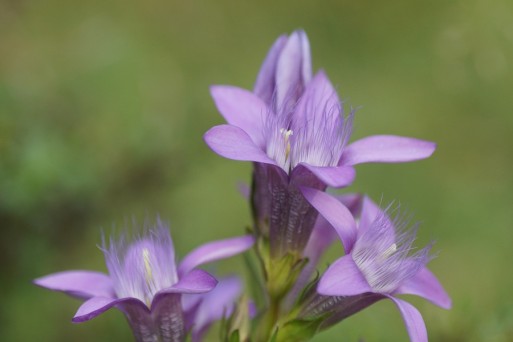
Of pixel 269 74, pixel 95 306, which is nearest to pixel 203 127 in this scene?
pixel 269 74

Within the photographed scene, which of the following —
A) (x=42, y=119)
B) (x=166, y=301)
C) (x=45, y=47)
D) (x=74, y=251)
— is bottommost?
(x=74, y=251)

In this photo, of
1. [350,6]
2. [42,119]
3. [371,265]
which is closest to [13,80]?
[42,119]

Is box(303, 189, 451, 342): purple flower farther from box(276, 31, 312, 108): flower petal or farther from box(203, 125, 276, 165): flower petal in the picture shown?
box(276, 31, 312, 108): flower petal

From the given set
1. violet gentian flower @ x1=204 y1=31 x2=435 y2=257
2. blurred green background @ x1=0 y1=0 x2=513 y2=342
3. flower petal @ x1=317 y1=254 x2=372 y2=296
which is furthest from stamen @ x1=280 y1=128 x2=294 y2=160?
blurred green background @ x1=0 y1=0 x2=513 y2=342

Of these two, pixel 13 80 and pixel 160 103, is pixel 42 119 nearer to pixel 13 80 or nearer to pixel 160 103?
pixel 13 80

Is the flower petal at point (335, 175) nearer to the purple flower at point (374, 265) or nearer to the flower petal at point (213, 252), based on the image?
the purple flower at point (374, 265)

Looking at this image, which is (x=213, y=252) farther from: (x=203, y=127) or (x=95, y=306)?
(x=203, y=127)

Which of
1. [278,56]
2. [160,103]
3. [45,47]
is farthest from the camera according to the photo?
[45,47]

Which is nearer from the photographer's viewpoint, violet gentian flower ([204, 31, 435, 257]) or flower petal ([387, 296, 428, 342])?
flower petal ([387, 296, 428, 342])
